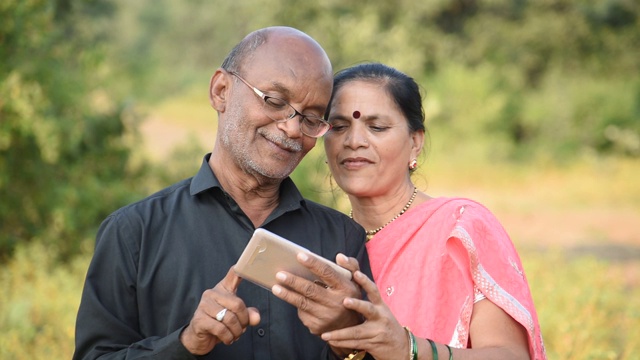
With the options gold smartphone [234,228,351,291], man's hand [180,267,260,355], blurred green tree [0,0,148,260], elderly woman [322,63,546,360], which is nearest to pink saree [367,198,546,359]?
elderly woman [322,63,546,360]

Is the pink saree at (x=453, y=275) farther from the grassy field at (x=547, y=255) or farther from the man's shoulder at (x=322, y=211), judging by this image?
the grassy field at (x=547, y=255)

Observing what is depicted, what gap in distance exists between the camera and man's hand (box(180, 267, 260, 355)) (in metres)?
2.05

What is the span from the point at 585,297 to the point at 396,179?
341 centimetres

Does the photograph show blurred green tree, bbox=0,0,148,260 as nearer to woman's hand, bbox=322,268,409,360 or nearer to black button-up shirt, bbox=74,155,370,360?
black button-up shirt, bbox=74,155,370,360

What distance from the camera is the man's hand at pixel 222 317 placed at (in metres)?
2.05

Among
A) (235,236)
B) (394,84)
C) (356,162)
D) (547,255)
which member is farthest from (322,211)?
(547,255)


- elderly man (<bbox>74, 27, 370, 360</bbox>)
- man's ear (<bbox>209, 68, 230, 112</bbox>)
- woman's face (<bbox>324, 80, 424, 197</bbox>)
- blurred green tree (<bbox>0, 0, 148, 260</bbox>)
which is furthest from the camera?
blurred green tree (<bbox>0, 0, 148, 260</bbox>)

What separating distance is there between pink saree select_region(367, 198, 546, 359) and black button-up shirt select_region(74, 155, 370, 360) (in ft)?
1.41

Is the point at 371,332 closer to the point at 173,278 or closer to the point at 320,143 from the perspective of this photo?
the point at 173,278

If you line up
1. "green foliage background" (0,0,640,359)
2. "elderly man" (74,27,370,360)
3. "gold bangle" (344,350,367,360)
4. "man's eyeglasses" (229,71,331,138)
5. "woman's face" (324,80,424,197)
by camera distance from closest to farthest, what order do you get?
"elderly man" (74,27,370,360)
"gold bangle" (344,350,367,360)
"man's eyeglasses" (229,71,331,138)
"woman's face" (324,80,424,197)
"green foliage background" (0,0,640,359)

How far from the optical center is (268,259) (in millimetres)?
2072

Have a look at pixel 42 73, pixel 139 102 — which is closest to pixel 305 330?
pixel 42 73

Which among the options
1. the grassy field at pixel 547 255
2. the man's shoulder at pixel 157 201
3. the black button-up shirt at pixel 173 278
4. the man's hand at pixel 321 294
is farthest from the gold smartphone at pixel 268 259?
the grassy field at pixel 547 255

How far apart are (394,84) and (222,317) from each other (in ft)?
4.69
